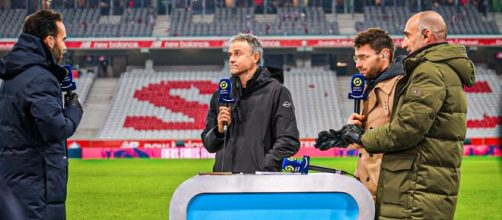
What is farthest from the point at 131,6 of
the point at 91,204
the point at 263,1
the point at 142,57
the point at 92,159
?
the point at 91,204

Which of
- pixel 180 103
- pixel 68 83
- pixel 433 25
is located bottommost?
pixel 180 103

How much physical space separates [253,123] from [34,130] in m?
1.56

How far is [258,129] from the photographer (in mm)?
5891

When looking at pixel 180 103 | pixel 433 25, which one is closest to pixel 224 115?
pixel 433 25

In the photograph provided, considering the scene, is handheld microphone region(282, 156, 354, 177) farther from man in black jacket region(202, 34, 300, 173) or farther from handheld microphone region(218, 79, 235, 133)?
man in black jacket region(202, 34, 300, 173)

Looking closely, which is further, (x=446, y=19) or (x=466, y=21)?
(x=446, y=19)

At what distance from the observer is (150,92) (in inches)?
1960

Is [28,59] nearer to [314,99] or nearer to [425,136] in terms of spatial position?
[425,136]

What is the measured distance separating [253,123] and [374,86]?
994mm

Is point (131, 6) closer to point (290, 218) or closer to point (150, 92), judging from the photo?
point (150, 92)

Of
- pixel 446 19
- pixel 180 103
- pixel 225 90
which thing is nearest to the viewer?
pixel 225 90

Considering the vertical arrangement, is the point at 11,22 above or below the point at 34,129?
below

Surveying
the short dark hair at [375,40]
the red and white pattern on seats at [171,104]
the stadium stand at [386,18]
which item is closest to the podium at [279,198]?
the short dark hair at [375,40]

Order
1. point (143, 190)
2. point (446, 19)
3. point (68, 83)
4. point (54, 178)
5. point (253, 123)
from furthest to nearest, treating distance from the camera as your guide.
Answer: point (446, 19) → point (143, 190) → point (253, 123) → point (68, 83) → point (54, 178)
